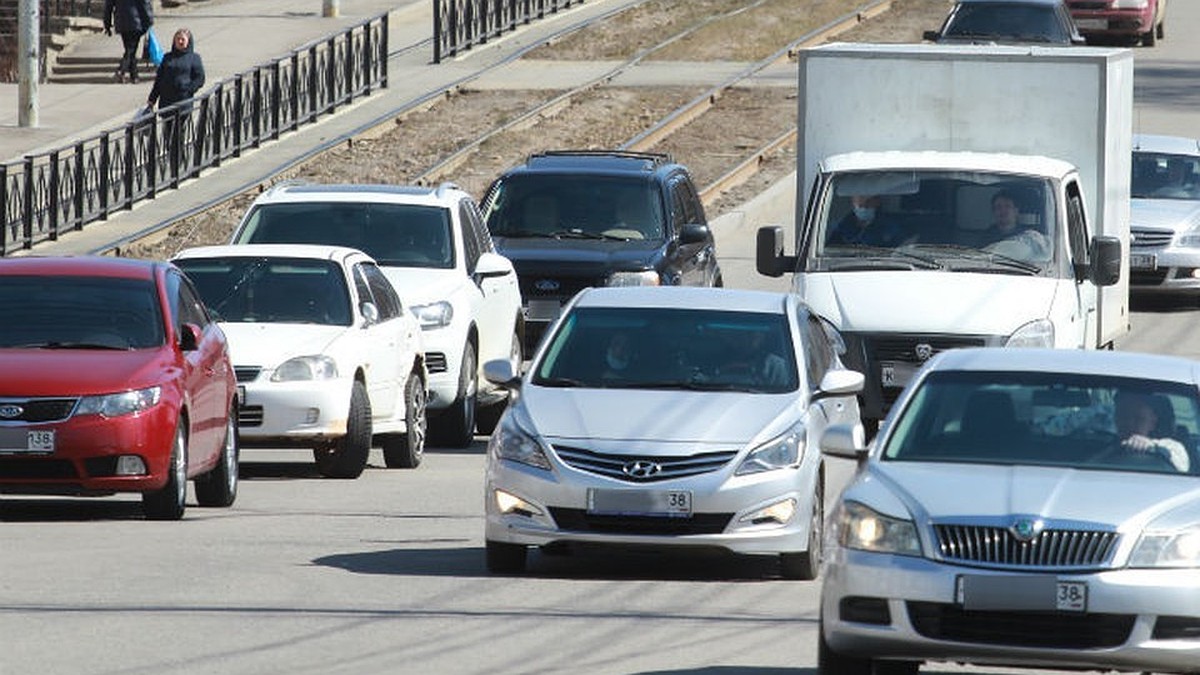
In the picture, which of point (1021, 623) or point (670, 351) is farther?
point (670, 351)

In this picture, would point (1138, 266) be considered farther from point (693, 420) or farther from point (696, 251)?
point (693, 420)

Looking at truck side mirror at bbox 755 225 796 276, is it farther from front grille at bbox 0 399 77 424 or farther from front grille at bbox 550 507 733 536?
front grille at bbox 550 507 733 536

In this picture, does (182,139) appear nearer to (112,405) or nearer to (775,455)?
(112,405)

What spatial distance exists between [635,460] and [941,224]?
7089mm

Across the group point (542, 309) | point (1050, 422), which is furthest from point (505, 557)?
point (542, 309)

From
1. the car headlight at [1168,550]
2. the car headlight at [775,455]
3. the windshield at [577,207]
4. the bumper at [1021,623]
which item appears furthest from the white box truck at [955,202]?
the bumper at [1021,623]

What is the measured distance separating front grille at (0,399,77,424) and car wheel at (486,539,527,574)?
3087 millimetres

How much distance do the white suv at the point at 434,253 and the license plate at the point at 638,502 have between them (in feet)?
26.0

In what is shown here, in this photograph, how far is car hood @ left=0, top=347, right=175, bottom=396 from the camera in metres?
16.1

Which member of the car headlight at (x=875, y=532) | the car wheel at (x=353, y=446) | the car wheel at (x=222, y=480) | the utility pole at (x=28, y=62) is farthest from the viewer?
the utility pole at (x=28, y=62)

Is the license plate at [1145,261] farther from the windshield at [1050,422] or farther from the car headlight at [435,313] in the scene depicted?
the windshield at [1050,422]

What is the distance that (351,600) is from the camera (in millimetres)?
13156

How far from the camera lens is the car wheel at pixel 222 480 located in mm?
17406

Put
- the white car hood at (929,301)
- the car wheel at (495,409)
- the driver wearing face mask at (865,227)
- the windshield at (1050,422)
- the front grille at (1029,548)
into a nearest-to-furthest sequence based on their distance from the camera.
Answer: the front grille at (1029,548) < the windshield at (1050,422) < the white car hood at (929,301) < the driver wearing face mask at (865,227) < the car wheel at (495,409)
